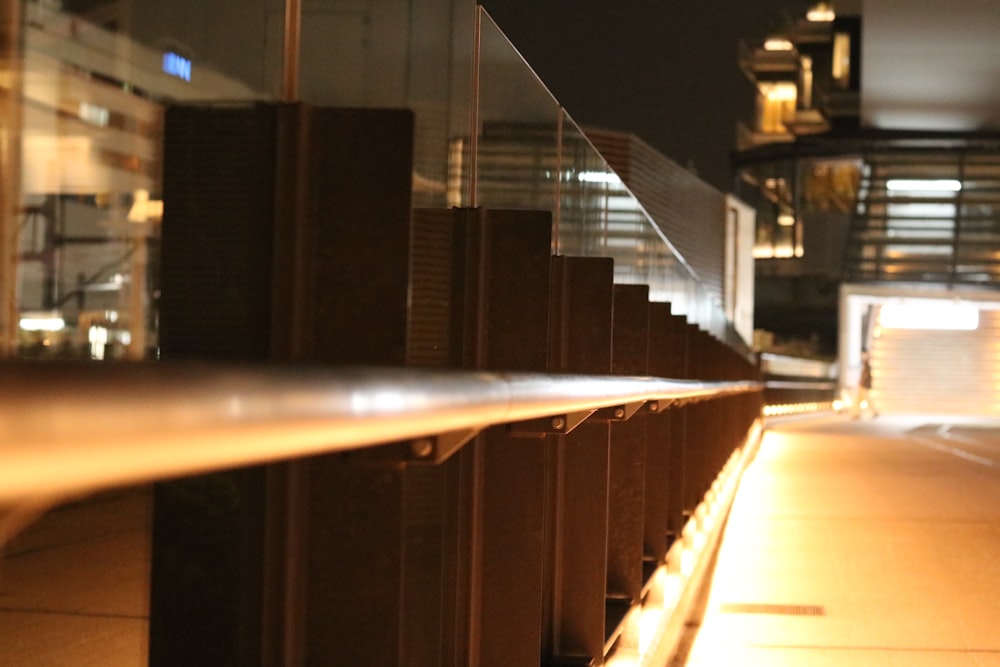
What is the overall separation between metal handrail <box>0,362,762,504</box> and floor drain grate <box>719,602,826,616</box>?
6.05 meters

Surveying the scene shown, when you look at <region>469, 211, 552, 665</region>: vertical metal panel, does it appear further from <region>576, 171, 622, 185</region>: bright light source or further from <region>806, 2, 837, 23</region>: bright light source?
<region>806, 2, 837, 23</region>: bright light source

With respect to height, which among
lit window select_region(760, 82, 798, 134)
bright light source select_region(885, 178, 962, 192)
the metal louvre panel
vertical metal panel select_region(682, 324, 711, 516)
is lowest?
vertical metal panel select_region(682, 324, 711, 516)

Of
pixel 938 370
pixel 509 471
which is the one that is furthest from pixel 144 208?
pixel 938 370

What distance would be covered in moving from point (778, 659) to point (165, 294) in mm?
4413

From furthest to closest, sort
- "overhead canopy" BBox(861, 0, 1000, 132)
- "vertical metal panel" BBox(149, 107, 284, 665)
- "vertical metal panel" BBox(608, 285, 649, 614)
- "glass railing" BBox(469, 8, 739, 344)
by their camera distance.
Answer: "overhead canopy" BBox(861, 0, 1000, 132) → "vertical metal panel" BBox(608, 285, 649, 614) → "glass railing" BBox(469, 8, 739, 344) → "vertical metal panel" BBox(149, 107, 284, 665)

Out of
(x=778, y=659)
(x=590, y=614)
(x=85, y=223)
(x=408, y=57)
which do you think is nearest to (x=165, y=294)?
(x=85, y=223)

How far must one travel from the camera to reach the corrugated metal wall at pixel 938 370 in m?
62.4

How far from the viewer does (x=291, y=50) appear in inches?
117

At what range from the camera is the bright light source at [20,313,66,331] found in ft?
6.71

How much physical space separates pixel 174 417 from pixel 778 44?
93369 mm

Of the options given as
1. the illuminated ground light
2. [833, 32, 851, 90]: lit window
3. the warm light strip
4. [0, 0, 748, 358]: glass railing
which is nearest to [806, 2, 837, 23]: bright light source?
[833, 32, 851, 90]: lit window

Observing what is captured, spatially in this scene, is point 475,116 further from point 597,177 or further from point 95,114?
point 597,177

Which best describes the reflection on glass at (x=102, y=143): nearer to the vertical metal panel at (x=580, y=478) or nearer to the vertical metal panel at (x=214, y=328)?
the vertical metal panel at (x=214, y=328)

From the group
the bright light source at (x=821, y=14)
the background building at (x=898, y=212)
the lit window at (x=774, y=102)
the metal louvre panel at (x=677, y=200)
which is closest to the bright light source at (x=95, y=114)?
the metal louvre panel at (x=677, y=200)
